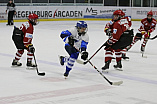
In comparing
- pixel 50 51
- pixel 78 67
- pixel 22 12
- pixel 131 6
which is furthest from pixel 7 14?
pixel 78 67

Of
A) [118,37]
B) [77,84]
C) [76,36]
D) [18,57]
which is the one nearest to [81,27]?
[76,36]

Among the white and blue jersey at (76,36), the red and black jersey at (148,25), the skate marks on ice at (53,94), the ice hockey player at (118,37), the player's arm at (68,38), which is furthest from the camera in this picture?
the red and black jersey at (148,25)

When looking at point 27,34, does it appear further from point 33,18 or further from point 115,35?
point 115,35

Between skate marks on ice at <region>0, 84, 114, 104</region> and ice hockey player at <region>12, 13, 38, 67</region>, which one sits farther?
ice hockey player at <region>12, 13, 38, 67</region>

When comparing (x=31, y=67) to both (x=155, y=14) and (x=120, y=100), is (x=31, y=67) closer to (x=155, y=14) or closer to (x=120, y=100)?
(x=120, y=100)

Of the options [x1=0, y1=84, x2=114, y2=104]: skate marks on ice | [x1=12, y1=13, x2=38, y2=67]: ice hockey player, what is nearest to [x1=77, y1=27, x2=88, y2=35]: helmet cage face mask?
[x1=0, y1=84, x2=114, y2=104]: skate marks on ice

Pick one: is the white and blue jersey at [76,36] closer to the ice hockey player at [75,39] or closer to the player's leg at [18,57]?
the ice hockey player at [75,39]

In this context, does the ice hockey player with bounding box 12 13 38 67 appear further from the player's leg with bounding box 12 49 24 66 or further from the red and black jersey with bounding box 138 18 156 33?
the red and black jersey with bounding box 138 18 156 33

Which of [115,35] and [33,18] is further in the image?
[115,35]

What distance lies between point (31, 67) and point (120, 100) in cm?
278

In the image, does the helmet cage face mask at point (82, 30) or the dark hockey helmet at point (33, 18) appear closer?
the helmet cage face mask at point (82, 30)

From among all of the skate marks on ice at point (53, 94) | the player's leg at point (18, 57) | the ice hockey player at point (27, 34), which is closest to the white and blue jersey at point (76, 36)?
the skate marks on ice at point (53, 94)

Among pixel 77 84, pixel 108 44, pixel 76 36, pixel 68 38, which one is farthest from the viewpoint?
pixel 108 44

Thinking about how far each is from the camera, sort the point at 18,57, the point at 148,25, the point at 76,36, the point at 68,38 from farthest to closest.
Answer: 1. the point at 148,25
2. the point at 18,57
3. the point at 76,36
4. the point at 68,38
